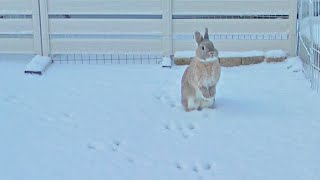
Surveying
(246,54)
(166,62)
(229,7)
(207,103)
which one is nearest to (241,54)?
(246,54)

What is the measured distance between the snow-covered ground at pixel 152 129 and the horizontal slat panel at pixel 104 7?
1.00m

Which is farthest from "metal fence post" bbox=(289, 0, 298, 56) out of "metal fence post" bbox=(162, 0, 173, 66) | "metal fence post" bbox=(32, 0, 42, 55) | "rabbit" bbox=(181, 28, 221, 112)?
"metal fence post" bbox=(32, 0, 42, 55)

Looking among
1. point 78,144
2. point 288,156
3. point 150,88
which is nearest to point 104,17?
point 150,88

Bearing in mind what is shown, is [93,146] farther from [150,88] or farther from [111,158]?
[150,88]

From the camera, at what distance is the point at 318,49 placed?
6.32 m

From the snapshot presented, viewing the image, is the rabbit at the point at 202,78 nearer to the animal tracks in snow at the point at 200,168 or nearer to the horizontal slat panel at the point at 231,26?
the animal tracks in snow at the point at 200,168

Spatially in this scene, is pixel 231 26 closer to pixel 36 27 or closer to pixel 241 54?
pixel 241 54

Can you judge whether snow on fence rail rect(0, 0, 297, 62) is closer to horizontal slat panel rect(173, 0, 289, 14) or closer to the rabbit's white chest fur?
horizontal slat panel rect(173, 0, 289, 14)

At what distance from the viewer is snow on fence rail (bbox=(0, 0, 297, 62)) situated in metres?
7.35

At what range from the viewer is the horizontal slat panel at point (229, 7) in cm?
732

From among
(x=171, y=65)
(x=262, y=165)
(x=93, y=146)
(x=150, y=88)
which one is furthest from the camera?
(x=171, y=65)

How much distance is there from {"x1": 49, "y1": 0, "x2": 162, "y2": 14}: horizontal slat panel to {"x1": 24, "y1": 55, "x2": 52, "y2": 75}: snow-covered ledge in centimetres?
61

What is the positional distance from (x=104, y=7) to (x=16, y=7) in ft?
3.68

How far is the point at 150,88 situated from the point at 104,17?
5.57 feet
